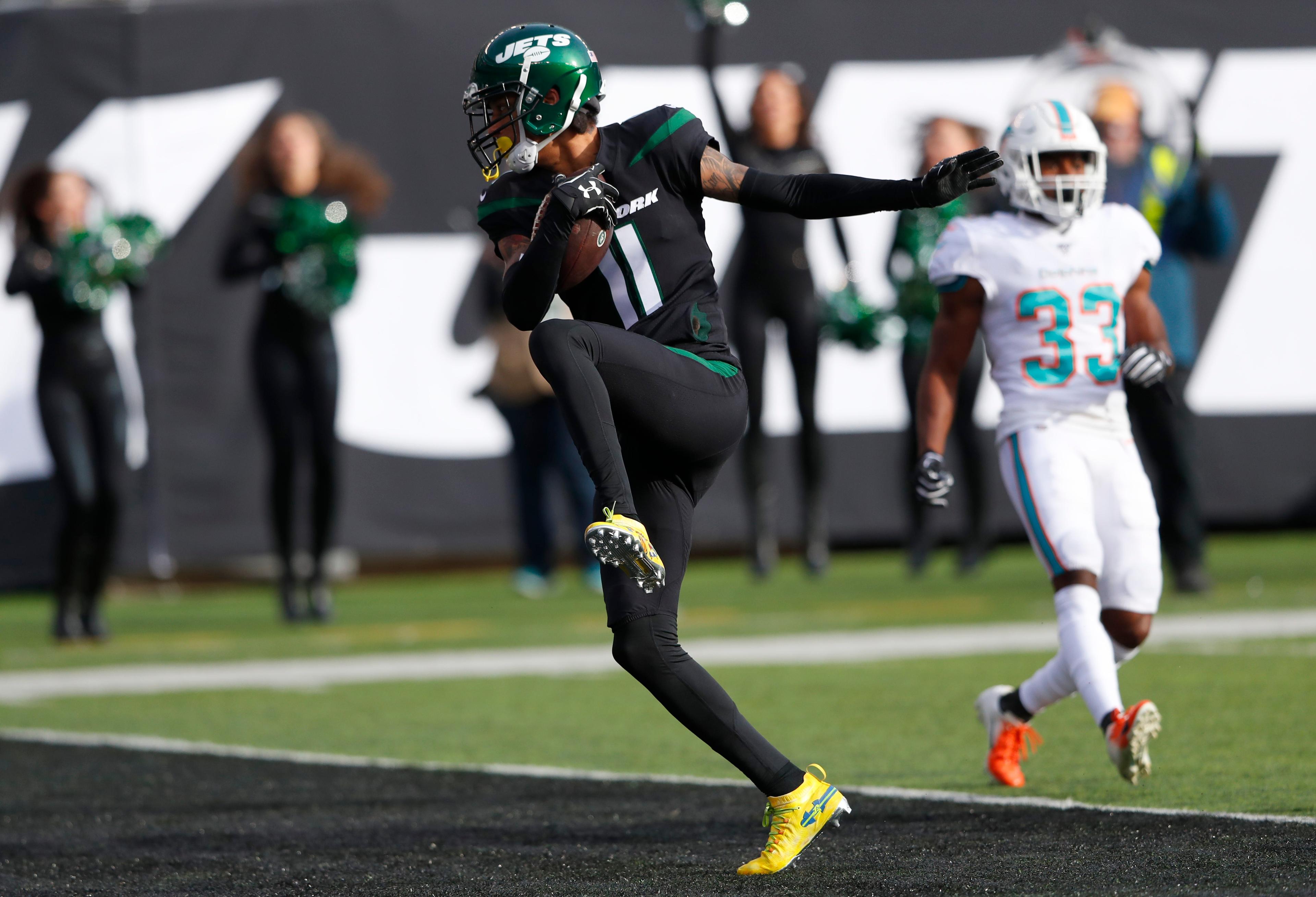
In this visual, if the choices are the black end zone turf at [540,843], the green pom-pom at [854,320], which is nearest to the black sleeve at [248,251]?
the green pom-pom at [854,320]

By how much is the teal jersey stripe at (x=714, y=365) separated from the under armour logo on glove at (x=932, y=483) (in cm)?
90

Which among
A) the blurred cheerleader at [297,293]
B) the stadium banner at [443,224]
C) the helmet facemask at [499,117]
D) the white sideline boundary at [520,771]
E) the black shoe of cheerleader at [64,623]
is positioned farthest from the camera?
the stadium banner at [443,224]

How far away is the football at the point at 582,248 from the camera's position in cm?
433

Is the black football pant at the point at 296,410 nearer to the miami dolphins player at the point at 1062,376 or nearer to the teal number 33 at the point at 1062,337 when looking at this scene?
the miami dolphins player at the point at 1062,376

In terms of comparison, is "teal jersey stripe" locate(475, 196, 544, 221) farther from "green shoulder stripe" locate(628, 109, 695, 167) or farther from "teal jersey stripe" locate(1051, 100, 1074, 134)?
"teal jersey stripe" locate(1051, 100, 1074, 134)

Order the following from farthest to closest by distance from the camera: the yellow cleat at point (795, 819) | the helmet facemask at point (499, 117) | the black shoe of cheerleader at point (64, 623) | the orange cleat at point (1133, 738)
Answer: the black shoe of cheerleader at point (64, 623)
the orange cleat at point (1133, 738)
the helmet facemask at point (499, 117)
the yellow cleat at point (795, 819)

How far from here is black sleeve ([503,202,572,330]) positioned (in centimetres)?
422

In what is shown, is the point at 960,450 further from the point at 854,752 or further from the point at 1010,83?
the point at 854,752

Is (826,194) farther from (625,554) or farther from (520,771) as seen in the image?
(520,771)

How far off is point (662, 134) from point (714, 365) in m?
0.55

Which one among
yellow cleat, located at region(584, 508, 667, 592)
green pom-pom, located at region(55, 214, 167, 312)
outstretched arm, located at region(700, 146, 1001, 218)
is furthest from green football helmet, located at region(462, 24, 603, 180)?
green pom-pom, located at region(55, 214, 167, 312)

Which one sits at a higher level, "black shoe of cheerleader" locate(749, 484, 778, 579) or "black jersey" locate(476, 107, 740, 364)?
"black jersey" locate(476, 107, 740, 364)

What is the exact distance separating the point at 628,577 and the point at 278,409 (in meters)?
6.46

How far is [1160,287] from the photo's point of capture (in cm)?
1044
